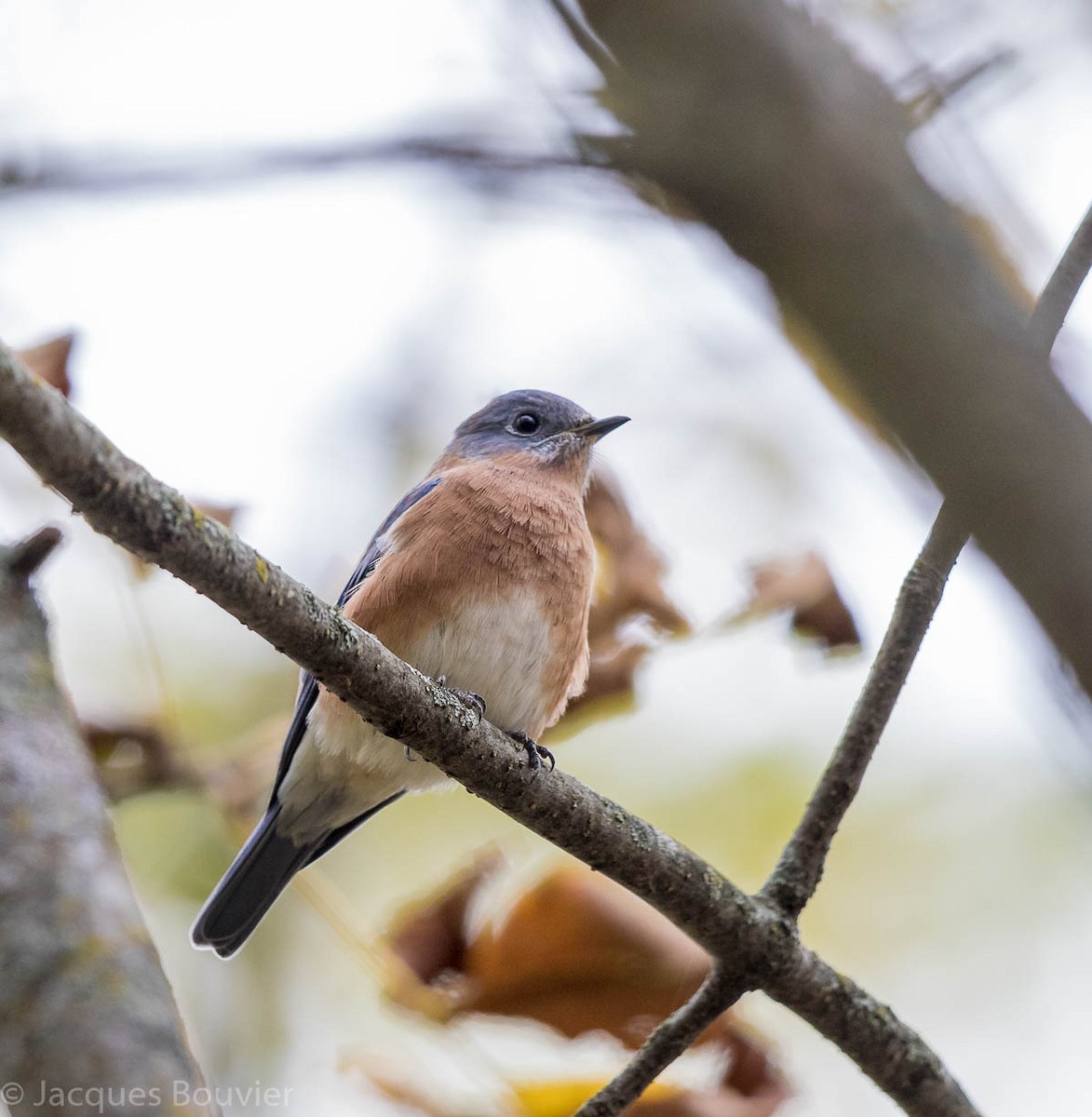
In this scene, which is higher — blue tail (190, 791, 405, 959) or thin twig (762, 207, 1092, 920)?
thin twig (762, 207, 1092, 920)

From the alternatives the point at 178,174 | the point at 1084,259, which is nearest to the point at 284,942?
the point at 178,174

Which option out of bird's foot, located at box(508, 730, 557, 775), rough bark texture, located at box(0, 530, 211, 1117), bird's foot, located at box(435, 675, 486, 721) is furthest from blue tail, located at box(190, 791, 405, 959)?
rough bark texture, located at box(0, 530, 211, 1117)

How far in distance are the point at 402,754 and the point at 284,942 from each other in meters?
3.49

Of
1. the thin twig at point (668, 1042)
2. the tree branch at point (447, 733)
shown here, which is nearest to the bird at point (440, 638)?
the tree branch at point (447, 733)

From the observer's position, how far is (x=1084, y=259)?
2830 millimetres

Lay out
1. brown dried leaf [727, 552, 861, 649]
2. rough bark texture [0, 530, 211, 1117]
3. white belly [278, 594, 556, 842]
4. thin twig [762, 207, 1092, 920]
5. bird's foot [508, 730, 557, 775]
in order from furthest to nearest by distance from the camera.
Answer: white belly [278, 594, 556, 842], brown dried leaf [727, 552, 861, 649], bird's foot [508, 730, 557, 775], thin twig [762, 207, 1092, 920], rough bark texture [0, 530, 211, 1117]

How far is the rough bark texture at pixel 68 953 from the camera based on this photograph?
73.4 inches

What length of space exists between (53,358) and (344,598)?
243cm

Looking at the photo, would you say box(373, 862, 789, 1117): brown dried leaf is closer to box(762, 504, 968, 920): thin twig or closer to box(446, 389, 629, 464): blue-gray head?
box(762, 504, 968, 920): thin twig

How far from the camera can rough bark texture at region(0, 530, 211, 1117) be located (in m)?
1.87

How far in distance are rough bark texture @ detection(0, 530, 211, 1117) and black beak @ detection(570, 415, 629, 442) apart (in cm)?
389

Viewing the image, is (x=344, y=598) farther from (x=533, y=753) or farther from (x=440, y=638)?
(x=533, y=753)

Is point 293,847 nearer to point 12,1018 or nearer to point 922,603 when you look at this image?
point 922,603

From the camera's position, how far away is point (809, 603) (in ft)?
13.2
